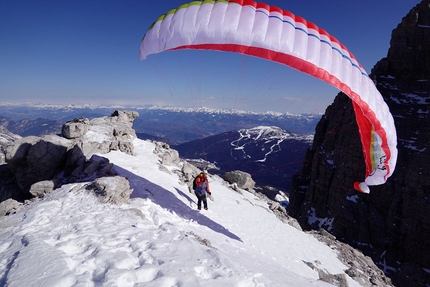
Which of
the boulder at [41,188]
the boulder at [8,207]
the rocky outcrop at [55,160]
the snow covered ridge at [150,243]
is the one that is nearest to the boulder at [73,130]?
the rocky outcrop at [55,160]

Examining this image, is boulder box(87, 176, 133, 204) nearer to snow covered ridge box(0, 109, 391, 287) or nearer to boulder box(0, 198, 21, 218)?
snow covered ridge box(0, 109, 391, 287)

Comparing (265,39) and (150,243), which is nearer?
(150,243)

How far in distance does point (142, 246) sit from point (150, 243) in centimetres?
30

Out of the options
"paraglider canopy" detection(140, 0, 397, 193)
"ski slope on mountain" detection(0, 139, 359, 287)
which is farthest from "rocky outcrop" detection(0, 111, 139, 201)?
"paraglider canopy" detection(140, 0, 397, 193)

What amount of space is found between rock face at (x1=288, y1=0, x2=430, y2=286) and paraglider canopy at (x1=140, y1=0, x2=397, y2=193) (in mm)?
46442

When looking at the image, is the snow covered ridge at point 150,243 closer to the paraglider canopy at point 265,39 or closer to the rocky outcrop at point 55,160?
the rocky outcrop at point 55,160

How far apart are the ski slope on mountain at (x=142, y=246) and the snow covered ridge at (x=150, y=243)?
0.03 m

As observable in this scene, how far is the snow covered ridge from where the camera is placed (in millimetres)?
4957

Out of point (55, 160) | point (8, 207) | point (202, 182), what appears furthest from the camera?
point (55, 160)

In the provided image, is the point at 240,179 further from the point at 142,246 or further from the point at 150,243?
the point at 142,246

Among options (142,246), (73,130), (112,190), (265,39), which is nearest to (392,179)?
(265,39)

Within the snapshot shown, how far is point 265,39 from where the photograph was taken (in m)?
8.44

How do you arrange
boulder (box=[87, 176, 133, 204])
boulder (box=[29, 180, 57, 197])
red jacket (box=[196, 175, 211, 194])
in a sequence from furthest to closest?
red jacket (box=[196, 175, 211, 194]) < boulder (box=[29, 180, 57, 197]) < boulder (box=[87, 176, 133, 204])

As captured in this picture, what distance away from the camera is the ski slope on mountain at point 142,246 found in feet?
15.9
